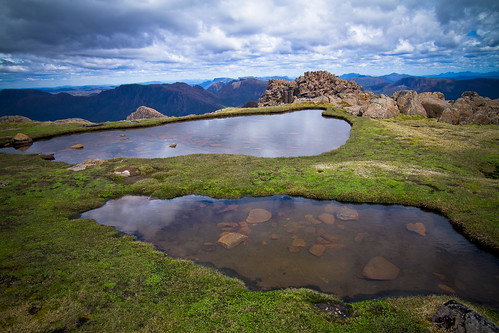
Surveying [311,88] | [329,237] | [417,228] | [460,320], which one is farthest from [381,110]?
[311,88]

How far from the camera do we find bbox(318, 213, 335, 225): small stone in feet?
61.8

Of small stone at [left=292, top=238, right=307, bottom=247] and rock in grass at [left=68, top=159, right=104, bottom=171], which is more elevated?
rock in grass at [left=68, top=159, right=104, bottom=171]

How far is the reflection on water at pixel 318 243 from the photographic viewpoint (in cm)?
1305

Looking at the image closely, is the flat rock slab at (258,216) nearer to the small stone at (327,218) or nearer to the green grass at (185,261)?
the green grass at (185,261)

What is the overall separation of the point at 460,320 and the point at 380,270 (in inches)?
203

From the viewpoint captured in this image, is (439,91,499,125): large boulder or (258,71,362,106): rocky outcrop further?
(258,71,362,106): rocky outcrop

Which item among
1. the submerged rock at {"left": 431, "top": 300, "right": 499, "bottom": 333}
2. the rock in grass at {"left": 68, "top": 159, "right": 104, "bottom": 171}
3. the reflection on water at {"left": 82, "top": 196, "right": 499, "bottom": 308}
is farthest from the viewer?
the rock in grass at {"left": 68, "top": 159, "right": 104, "bottom": 171}

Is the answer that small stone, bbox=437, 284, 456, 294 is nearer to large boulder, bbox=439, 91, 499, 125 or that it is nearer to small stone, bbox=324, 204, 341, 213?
small stone, bbox=324, 204, 341, 213

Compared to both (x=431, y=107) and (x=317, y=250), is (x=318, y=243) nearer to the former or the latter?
(x=317, y=250)

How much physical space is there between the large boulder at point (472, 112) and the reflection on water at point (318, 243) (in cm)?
5094

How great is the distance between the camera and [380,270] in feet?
45.5

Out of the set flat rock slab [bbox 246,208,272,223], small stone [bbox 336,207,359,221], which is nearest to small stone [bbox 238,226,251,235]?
flat rock slab [bbox 246,208,272,223]

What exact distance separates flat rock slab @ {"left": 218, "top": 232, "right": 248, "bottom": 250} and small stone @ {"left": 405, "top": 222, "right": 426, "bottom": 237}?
12.0 m

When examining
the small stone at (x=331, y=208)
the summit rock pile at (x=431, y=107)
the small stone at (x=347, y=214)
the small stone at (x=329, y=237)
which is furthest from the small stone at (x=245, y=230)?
the summit rock pile at (x=431, y=107)
